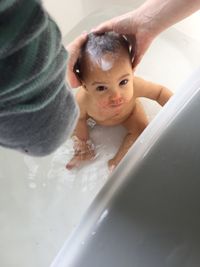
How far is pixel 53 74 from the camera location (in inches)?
18.6

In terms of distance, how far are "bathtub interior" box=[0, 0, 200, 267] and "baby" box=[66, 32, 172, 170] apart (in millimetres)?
30

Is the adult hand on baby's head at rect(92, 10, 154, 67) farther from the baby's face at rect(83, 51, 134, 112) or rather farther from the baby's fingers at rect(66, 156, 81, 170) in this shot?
the baby's fingers at rect(66, 156, 81, 170)

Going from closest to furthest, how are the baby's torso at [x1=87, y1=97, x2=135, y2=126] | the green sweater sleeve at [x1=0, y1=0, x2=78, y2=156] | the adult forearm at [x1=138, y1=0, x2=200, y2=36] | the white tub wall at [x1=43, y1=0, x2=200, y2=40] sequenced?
1. the green sweater sleeve at [x1=0, y1=0, x2=78, y2=156]
2. the adult forearm at [x1=138, y1=0, x2=200, y2=36]
3. the baby's torso at [x1=87, y1=97, x2=135, y2=126]
4. the white tub wall at [x1=43, y1=0, x2=200, y2=40]

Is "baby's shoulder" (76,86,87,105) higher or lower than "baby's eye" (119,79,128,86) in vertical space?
lower

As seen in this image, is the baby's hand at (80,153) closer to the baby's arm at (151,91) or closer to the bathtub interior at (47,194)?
the bathtub interior at (47,194)

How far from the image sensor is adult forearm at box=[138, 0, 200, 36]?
0.85 meters

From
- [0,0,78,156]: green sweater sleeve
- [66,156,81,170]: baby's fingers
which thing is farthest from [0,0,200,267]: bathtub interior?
[0,0,78,156]: green sweater sleeve

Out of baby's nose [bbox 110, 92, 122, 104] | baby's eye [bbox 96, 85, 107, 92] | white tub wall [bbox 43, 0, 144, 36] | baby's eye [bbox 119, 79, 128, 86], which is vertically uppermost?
baby's eye [bbox 96, 85, 107, 92]

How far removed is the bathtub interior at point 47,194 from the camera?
0.98 meters

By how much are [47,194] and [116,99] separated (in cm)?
27

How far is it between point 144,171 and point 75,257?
0.12 meters

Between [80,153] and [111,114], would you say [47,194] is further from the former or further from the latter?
[111,114]

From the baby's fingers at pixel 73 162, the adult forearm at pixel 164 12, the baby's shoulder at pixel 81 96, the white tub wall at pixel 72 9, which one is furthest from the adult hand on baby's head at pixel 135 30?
the white tub wall at pixel 72 9

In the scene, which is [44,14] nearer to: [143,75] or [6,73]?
[6,73]
